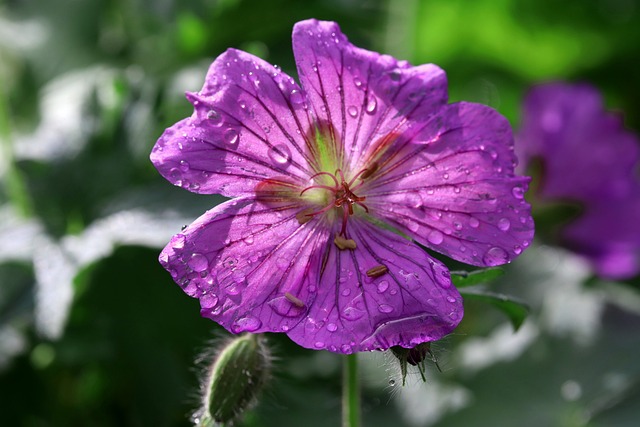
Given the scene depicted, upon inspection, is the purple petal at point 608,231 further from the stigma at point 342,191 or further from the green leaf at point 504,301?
the stigma at point 342,191

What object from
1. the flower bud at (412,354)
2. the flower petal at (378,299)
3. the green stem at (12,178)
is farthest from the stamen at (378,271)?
the green stem at (12,178)

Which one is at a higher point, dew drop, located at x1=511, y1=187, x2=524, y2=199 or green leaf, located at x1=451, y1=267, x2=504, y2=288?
dew drop, located at x1=511, y1=187, x2=524, y2=199

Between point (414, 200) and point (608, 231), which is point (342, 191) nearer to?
point (414, 200)

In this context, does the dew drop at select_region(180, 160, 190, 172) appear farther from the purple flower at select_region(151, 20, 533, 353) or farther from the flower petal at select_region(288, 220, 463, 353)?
Result: the flower petal at select_region(288, 220, 463, 353)

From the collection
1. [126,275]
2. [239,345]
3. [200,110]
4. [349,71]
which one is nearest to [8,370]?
[126,275]

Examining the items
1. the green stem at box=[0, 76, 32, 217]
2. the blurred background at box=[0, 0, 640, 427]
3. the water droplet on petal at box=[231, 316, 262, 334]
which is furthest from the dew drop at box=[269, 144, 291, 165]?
the green stem at box=[0, 76, 32, 217]

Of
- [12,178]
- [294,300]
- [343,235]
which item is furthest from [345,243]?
[12,178]
